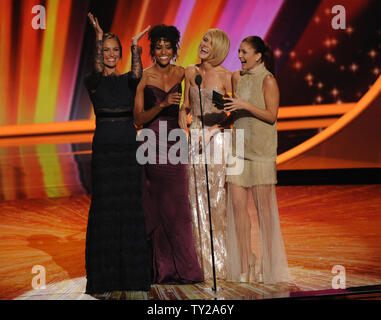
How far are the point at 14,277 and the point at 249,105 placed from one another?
1.90 meters

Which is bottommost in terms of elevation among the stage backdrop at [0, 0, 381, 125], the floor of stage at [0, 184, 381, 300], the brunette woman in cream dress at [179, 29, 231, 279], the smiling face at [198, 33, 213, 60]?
the floor of stage at [0, 184, 381, 300]

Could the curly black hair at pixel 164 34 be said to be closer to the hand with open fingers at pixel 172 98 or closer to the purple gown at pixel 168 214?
the purple gown at pixel 168 214

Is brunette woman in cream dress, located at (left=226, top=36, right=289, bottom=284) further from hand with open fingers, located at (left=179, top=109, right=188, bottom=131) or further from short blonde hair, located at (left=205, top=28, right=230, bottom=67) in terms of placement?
hand with open fingers, located at (left=179, top=109, right=188, bottom=131)

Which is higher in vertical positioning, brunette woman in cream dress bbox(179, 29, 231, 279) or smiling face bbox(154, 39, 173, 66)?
smiling face bbox(154, 39, 173, 66)

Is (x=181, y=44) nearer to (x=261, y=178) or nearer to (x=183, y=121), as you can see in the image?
(x=183, y=121)

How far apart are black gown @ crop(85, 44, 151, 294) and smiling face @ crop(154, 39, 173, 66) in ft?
0.85

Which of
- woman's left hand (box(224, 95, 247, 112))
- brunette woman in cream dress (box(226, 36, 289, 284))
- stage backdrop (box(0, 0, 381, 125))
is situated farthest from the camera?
stage backdrop (box(0, 0, 381, 125))

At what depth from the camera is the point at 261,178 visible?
11.3 ft

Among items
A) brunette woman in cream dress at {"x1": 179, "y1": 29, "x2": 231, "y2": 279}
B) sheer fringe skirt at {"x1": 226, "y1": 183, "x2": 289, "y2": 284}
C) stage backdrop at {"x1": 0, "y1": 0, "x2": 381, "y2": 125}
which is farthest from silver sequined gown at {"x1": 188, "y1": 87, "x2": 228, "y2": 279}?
stage backdrop at {"x1": 0, "y1": 0, "x2": 381, "y2": 125}

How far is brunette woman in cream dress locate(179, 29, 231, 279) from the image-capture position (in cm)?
357

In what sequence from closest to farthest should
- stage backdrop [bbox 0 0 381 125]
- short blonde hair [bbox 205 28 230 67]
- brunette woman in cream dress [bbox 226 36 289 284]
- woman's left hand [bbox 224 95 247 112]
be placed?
1. woman's left hand [bbox 224 95 247 112]
2. brunette woman in cream dress [bbox 226 36 289 284]
3. short blonde hair [bbox 205 28 230 67]
4. stage backdrop [bbox 0 0 381 125]

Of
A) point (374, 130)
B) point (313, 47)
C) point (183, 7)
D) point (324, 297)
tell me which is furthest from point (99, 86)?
point (374, 130)

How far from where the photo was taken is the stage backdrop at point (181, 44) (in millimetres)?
5980

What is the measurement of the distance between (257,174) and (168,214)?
0.60 meters
